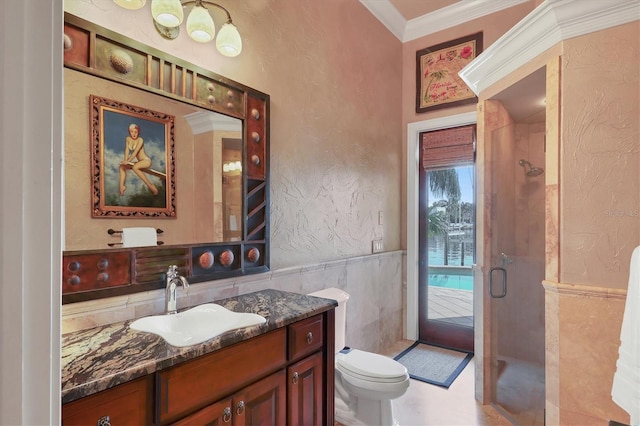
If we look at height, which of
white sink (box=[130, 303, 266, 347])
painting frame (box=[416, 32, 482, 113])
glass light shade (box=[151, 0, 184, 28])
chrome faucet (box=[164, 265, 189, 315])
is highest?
painting frame (box=[416, 32, 482, 113])

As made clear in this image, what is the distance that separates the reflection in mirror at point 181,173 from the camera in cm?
129

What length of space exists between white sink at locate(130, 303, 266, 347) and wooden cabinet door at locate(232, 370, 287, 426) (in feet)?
0.79

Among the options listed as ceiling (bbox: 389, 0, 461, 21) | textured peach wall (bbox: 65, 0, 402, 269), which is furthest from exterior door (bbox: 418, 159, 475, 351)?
ceiling (bbox: 389, 0, 461, 21)

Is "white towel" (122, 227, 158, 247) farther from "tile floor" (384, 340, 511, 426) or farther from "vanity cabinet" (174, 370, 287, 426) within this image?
"tile floor" (384, 340, 511, 426)

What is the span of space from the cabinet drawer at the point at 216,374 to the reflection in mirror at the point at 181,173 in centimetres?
61

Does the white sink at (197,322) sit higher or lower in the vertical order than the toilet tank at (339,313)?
higher

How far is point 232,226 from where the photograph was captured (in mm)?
1840

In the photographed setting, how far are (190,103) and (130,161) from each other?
1.34ft

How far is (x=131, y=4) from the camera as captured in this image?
142 cm

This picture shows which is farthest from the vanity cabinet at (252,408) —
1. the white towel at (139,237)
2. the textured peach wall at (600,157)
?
the textured peach wall at (600,157)

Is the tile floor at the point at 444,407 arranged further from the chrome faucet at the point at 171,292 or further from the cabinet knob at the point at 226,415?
the chrome faucet at the point at 171,292

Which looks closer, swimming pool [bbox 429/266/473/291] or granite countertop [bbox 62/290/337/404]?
granite countertop [bbox 62/290/337/404]

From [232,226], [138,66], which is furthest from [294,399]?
[138,66]

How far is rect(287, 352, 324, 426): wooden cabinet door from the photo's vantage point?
1493 mm
